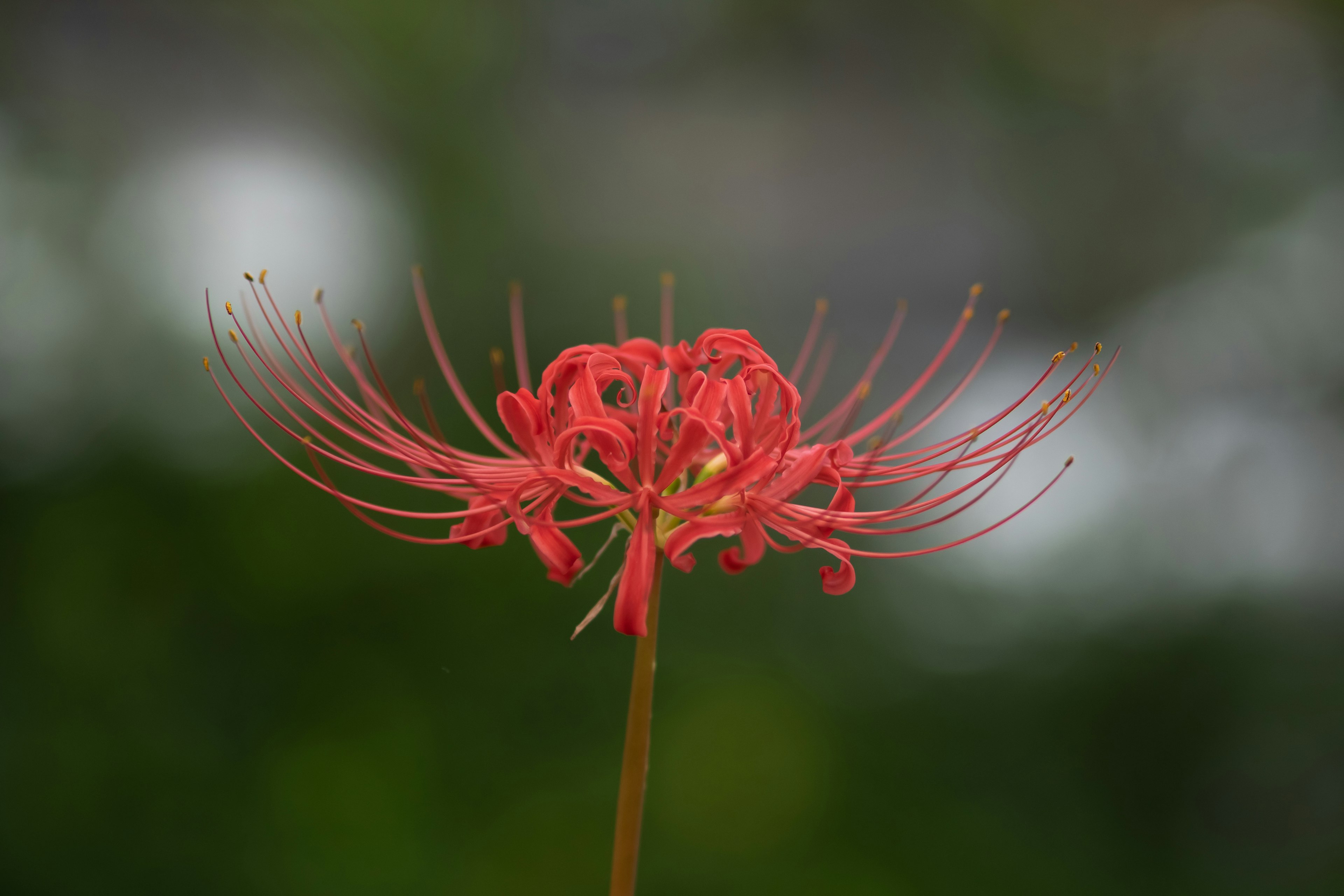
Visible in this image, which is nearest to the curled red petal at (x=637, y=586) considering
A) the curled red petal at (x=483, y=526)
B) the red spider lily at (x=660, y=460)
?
the red spider lily at (x=660, y=460)

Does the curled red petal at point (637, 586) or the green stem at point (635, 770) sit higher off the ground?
the curled red petal at point (637, 586)

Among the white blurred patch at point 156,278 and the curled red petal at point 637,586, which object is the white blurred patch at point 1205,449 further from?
the white blurred patch at point 156,278

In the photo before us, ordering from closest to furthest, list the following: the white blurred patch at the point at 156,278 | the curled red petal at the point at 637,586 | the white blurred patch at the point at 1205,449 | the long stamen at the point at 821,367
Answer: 1. the curled red petal at the point at 637,586
2. the white blurred patch at the point at 156,278
3. the white blurred patch at the point at 1205,449
4. the long stamen at the point at 821,367

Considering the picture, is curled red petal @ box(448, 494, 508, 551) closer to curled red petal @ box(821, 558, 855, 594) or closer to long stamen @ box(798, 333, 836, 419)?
curled red petal @ box(821, 558, 855, 594)

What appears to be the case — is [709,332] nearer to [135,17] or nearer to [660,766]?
[660,766]

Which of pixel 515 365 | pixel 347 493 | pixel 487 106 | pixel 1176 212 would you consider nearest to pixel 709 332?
pixel 515 365

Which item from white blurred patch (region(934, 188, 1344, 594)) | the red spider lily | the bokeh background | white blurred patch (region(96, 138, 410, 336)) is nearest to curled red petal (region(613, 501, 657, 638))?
the red spider lily
